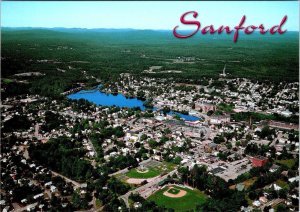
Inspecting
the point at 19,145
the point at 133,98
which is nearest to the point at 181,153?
the point at 19,145

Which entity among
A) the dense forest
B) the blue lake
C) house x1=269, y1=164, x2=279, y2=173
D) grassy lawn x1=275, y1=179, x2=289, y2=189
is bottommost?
the blue lake

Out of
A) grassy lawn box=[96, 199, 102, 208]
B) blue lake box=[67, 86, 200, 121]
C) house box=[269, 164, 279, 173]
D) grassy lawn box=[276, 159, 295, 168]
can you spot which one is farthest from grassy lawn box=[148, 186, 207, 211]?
blue lake box=[67, 86, 200, 121]

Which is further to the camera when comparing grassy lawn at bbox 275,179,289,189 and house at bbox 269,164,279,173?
house at bbox 269,164,279,173

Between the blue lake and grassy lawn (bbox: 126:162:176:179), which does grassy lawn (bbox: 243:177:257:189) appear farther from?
the blue lake

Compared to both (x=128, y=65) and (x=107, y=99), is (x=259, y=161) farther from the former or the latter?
(x=128, y=65)

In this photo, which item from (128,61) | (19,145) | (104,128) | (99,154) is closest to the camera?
(99,154)

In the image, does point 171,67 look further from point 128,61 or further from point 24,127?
point 24,127
